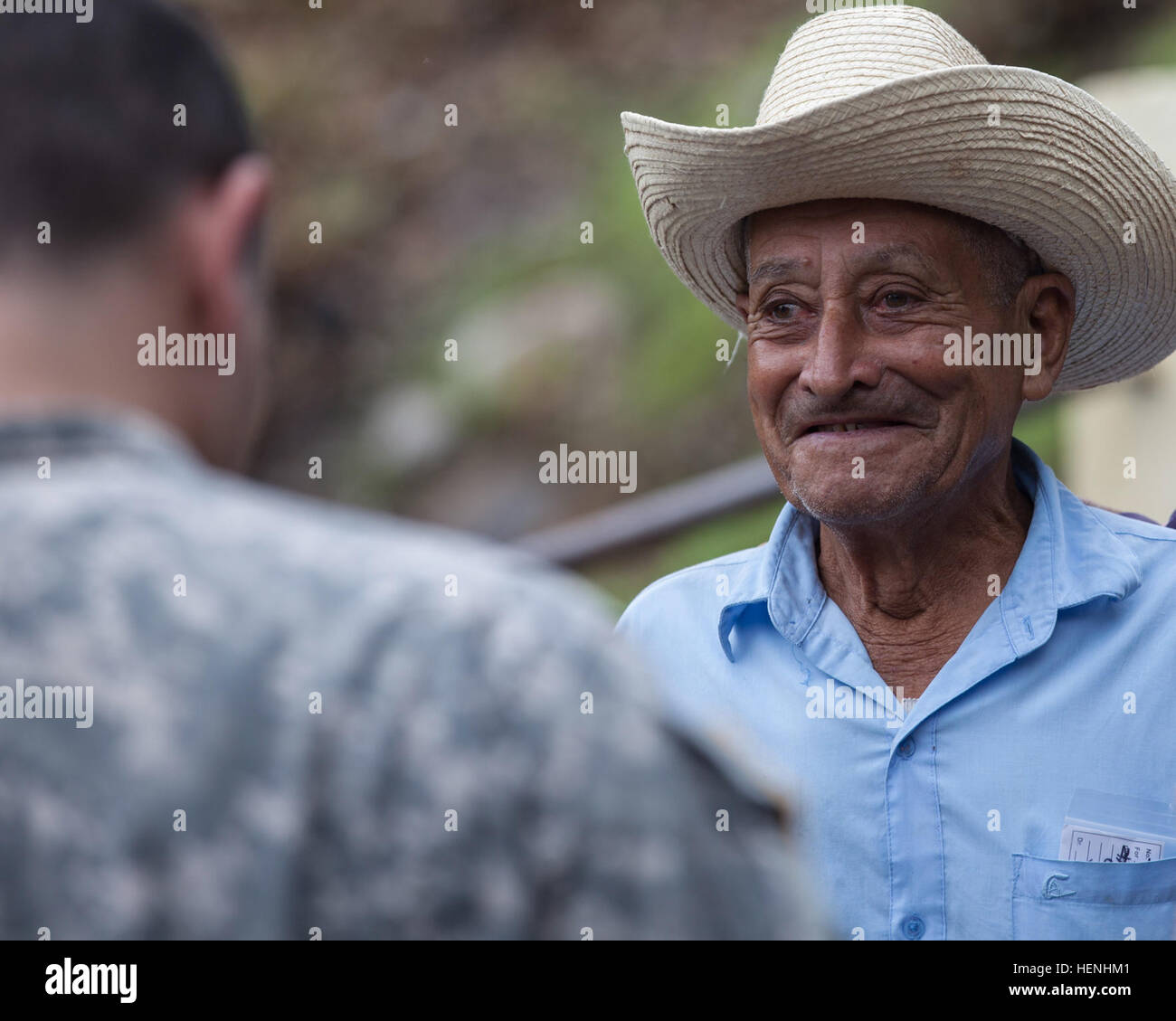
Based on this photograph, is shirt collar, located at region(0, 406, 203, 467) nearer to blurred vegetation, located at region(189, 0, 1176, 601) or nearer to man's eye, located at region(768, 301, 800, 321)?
man's eye, located at region(768, 301, 800, 321)

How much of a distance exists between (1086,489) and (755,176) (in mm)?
1754

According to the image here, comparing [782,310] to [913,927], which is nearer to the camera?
[913,927]

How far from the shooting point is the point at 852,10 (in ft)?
7.81

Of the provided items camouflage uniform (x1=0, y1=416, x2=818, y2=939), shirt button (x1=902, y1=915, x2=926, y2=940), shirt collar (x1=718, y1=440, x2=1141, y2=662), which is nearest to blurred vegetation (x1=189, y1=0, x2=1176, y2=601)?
shirt collar (x1=718, y1=440, x2=1141, y2=662)

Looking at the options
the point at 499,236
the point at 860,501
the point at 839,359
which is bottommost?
the point at 860,501

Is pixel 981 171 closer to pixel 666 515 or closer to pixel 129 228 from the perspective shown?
pixel 666 515

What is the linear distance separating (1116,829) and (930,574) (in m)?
0.52

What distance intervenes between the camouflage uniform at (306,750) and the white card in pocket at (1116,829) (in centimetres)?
120

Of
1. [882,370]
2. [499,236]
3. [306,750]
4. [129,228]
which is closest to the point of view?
[306,750]

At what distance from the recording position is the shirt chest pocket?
198 cm

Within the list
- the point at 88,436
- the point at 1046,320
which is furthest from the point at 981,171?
the point at 88,436

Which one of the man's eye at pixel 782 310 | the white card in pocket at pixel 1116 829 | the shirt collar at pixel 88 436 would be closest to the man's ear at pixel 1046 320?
the man's eye at pixel 782 310

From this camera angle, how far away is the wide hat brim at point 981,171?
2133 mm

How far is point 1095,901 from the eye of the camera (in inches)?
78.2
